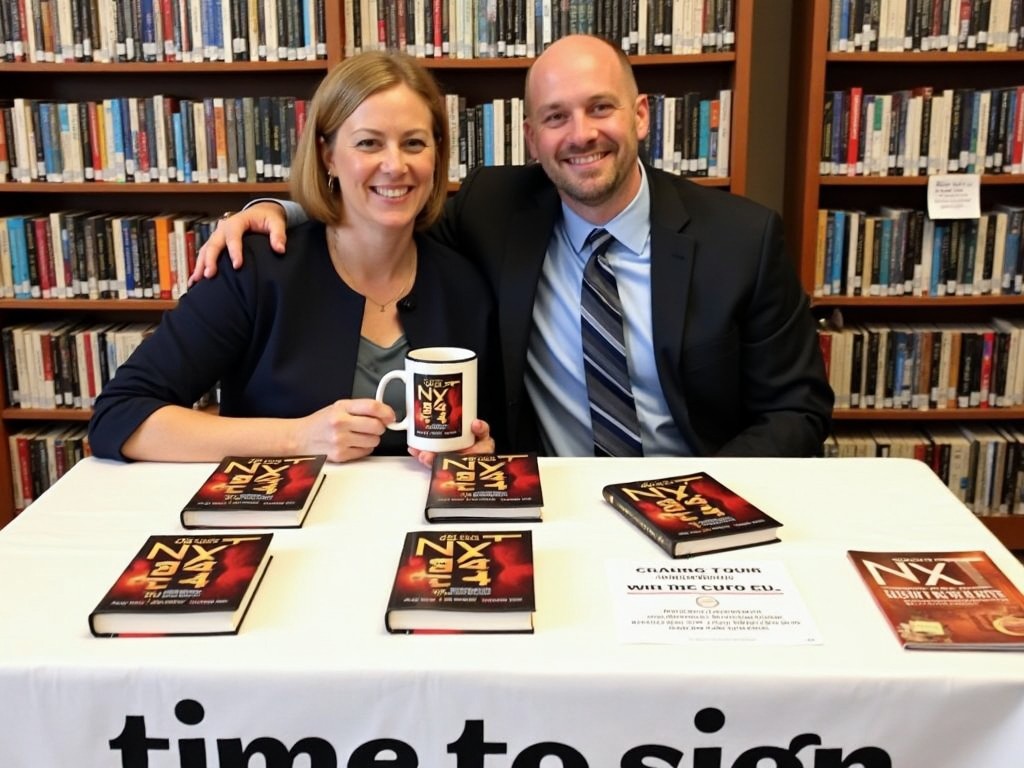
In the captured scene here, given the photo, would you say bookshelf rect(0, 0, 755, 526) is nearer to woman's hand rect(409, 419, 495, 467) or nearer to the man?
the man

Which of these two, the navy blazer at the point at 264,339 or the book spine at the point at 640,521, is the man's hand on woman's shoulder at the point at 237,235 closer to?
the navy blazer at the point at 264,339

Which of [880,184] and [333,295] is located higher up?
[880,184]

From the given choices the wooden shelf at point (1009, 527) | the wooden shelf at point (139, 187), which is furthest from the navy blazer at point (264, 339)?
the wooden shelf at point (1009, 527)

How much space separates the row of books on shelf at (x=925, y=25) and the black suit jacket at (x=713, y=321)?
102 cm

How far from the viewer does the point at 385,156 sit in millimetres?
1518

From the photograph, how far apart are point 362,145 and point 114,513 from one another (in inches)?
28.0

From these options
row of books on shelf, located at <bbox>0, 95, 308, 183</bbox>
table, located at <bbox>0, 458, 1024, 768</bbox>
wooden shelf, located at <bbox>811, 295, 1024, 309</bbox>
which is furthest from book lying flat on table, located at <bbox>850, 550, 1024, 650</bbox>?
row of books on shelf, located at <bbox>0, 95, 308, 183</bbox>

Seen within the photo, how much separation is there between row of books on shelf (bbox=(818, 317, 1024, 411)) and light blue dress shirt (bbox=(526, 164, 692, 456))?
3.76 feet

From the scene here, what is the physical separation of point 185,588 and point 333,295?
2.37 ft

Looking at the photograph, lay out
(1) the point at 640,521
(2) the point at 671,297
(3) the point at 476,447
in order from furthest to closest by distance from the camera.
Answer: (2) the point at 671,297 < (3) the point at 476,447 < (1) the point at 640,521

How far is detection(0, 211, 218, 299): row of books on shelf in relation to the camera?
270 cm

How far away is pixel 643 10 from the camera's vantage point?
2.50 m

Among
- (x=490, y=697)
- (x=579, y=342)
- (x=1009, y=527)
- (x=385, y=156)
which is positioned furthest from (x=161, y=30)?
(x=1009, y=527)

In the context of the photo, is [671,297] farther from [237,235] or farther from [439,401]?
[237,235]
